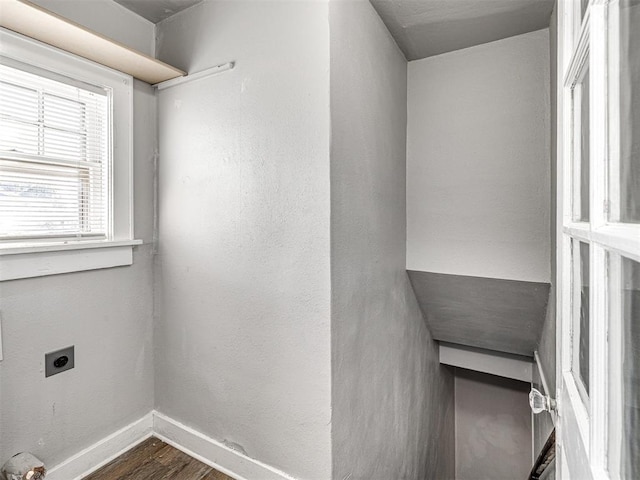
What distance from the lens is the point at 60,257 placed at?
146cm

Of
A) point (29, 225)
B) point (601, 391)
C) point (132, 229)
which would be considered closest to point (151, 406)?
point (132, 229)

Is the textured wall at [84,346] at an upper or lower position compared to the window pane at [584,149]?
lower

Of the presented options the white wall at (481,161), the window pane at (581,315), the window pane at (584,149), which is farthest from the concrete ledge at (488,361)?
the window pane at (584,149)

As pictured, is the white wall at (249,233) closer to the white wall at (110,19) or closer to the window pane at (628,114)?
the white wall at (110,19)

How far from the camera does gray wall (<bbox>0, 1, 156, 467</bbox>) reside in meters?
1.36

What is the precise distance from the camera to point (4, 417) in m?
1.32

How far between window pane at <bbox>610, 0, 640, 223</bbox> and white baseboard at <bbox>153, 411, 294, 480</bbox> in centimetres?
149

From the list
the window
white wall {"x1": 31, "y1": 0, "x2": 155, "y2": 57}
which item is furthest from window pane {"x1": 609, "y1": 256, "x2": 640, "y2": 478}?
white wall {"x1": 31, "y1": 0, "x2": 155, "y2": 57}

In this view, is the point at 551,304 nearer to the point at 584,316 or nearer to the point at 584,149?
the point at 584,316

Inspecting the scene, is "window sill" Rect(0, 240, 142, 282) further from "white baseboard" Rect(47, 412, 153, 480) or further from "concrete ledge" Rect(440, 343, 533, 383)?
"concrete ledge" Rect(440, 343, 533, 383)

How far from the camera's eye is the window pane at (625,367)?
1.63ft

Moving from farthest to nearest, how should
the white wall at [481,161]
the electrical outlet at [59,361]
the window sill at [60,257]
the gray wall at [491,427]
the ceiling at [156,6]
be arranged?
the gray wall at [491,427] < the white wall at [481,161] < the ceiling at [156,6] < the electrical outlet at [59,361] < the window sill at [60,257]

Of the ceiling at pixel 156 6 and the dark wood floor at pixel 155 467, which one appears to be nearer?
the dark wood floor at pixel 155 467

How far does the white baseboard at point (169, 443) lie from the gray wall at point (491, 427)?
7.63 ft
